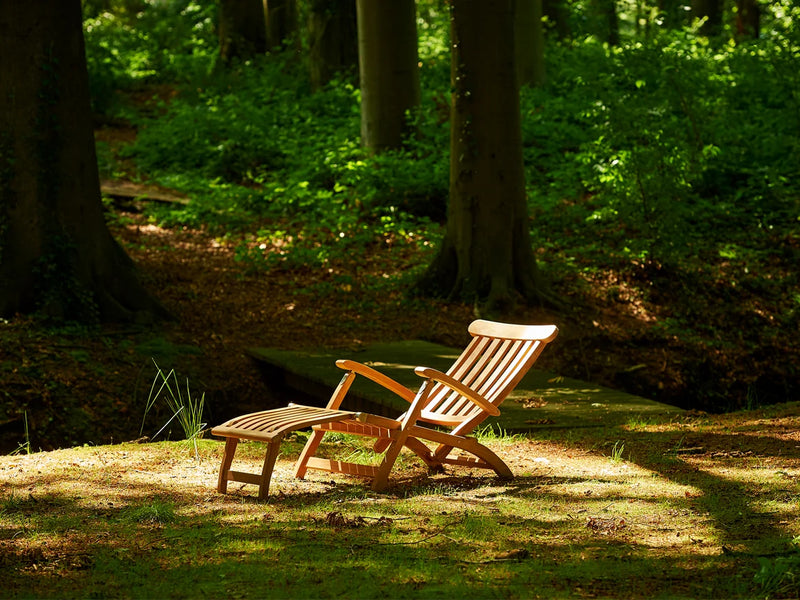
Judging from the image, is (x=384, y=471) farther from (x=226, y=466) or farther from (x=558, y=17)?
(x=558, y=17)

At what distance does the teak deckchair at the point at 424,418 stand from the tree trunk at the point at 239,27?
60.9ft

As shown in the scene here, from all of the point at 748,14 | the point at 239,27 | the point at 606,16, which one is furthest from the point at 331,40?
the point at 748,14

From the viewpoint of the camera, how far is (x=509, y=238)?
11.0m

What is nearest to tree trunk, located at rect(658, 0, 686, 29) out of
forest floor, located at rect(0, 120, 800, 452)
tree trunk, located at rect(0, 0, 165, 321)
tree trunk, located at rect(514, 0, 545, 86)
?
tree trunk, located at rect(514, 0, 545, 86)

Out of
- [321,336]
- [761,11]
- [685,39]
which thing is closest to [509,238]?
[321,336]

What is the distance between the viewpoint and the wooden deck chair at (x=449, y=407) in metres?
5.52

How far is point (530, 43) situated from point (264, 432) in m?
15.4

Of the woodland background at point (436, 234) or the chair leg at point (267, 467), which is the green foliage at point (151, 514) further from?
the woodland background at point (436, 234)

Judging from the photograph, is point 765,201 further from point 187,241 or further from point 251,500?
point 251,500

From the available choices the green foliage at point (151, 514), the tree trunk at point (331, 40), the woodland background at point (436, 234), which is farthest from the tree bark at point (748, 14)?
the green foliage at point (151, 514)

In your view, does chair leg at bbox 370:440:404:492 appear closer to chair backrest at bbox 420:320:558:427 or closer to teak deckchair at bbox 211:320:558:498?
teak deckchair at bbox 211:320:558:498

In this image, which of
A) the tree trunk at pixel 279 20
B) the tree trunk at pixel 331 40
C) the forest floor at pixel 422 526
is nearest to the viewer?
the forest floor at pixel 422 526

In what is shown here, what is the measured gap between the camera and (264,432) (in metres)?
5.11

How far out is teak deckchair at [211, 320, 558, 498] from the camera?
5.30 meters
